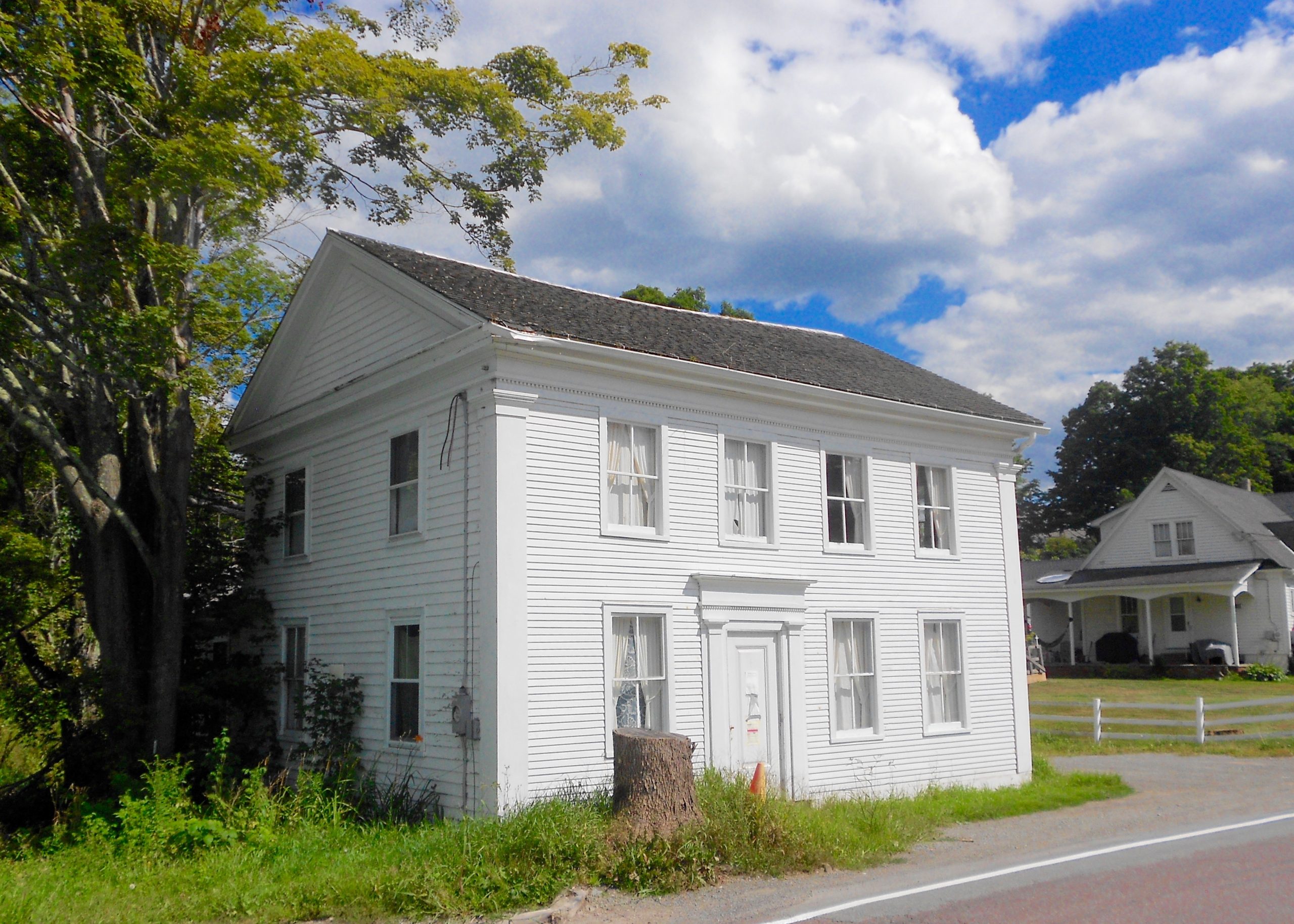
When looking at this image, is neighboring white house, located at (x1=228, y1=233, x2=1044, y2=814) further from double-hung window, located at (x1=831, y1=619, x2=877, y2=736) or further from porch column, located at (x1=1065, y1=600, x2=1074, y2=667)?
porch column, located at (x1=1065, y1=600, x2=1074, y2=667)

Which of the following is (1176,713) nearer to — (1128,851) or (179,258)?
(1128,851)

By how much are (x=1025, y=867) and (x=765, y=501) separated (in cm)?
620

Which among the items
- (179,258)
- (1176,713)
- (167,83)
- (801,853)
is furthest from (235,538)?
(1176,713)

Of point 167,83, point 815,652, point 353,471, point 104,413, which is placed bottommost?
point 815,652

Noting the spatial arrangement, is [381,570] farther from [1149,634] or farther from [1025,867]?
[1149,634]

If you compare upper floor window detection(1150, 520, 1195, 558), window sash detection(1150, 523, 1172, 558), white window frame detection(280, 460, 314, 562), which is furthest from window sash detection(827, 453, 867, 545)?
window sash detection(1150, 523, 1172, 558)

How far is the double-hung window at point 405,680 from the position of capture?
13289 millimetres

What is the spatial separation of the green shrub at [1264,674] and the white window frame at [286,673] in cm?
3021

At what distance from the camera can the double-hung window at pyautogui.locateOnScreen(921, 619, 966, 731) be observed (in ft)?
54.4

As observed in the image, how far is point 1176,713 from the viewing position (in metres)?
26.0

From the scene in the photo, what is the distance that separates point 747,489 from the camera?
48.6 ft

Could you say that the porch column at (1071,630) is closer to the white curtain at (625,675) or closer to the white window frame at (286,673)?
the white curtain at (625,675)

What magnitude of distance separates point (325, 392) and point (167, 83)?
5046mm

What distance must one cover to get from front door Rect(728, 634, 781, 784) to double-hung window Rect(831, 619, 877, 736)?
1180 mm
